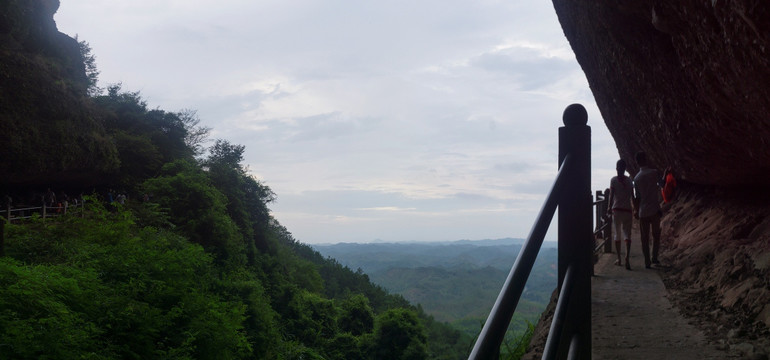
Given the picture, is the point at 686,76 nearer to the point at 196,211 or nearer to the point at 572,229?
the point at 572,229

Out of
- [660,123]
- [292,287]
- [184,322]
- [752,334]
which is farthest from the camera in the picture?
[292,287]

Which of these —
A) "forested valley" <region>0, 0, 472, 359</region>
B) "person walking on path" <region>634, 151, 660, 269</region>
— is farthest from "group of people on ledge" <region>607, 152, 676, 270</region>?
"forested valley" <region>0, 0, 472, 359</region>

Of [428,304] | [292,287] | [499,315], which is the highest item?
[499,315]

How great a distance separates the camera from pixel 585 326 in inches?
63.6

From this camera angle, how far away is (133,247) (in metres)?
16.5

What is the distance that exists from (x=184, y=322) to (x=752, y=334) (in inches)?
634

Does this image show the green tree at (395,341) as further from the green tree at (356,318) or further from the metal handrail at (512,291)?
the metal handrail at (512,291)

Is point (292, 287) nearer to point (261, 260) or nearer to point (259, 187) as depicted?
point (261, 260)

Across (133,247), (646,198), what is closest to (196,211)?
(133,247)

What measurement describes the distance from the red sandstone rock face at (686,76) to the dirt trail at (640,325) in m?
1.97

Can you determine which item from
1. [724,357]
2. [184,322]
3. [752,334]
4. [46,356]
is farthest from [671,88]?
[184,322]

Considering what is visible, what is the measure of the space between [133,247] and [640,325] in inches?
648

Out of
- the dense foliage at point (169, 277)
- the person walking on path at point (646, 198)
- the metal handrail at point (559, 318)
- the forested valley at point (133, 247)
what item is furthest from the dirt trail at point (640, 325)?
the dense foliage at point (169, 277)

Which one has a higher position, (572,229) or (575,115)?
(575,115)
